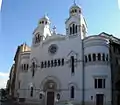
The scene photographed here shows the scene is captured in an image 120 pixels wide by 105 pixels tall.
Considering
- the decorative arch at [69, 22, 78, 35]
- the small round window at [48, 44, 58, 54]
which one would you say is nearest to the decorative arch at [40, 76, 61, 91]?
the small round window at [48, 44, 58, 54]

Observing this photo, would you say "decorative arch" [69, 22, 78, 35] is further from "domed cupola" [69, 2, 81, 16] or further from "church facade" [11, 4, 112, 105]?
"domed cupola" [69, 2, 81, 16]


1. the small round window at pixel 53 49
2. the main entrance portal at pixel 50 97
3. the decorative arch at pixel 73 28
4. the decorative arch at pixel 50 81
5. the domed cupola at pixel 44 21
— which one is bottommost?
the main entrance portal at pixel 50 97

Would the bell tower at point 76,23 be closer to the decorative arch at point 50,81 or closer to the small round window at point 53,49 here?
the small round window at point 53,49

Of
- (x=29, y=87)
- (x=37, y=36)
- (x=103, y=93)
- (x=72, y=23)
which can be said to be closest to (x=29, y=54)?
(x=37, y=36)

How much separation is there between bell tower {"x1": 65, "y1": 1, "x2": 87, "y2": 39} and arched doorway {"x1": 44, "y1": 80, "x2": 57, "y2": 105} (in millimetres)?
→ 5668

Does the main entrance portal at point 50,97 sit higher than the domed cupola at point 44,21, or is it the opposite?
the domed cupola at point 44,21

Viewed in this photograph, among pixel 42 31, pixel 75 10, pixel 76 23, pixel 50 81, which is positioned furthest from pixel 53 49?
pixel 75 10

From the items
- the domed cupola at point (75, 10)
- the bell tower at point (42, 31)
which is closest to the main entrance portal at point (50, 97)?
the bell tower at point (42, 31)

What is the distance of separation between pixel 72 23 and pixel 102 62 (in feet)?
19.2

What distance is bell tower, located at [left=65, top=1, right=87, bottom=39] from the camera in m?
→ 21.5

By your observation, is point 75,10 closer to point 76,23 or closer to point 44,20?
point 76,23

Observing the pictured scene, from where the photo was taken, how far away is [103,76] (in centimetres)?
1870

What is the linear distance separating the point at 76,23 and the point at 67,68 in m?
5.03

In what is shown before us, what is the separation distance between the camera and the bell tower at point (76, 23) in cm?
2150
